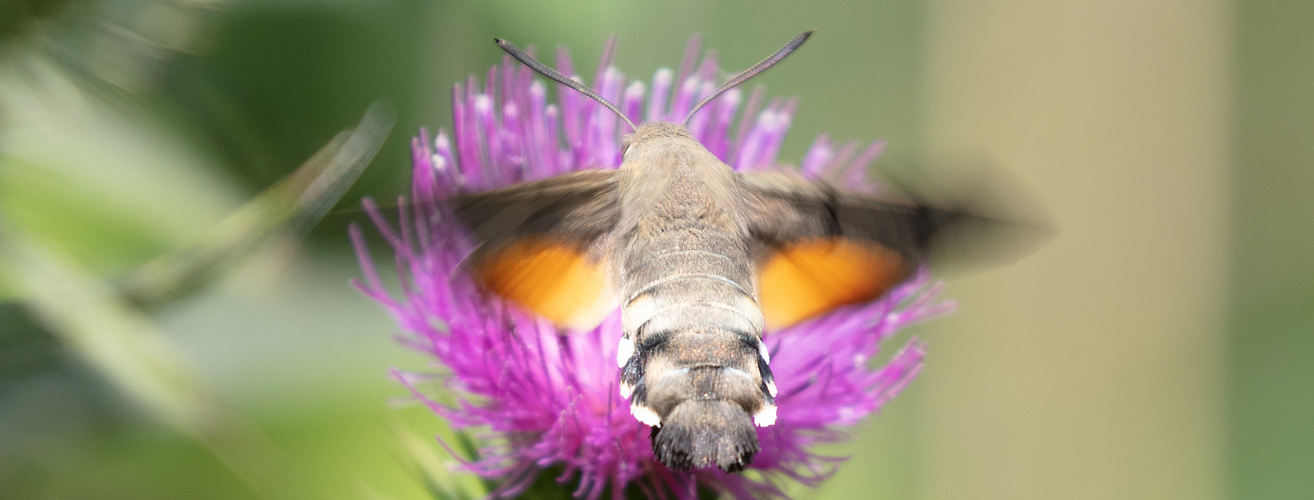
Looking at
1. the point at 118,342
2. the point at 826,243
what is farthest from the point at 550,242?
the point at 118,342

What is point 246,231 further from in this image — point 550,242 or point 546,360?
point 546,360

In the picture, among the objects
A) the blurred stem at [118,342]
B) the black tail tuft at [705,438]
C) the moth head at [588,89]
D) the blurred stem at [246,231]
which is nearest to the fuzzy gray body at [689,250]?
the black tail tuft at [705,438]

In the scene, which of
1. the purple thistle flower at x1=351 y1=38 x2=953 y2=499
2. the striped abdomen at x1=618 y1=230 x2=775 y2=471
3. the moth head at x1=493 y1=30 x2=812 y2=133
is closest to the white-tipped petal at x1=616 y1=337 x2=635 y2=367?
the striped abdomen at x1=618 y1=230 x2=775 y2=471

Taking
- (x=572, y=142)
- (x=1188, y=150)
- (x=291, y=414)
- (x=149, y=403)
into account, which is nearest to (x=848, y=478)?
(x=572, y=142)

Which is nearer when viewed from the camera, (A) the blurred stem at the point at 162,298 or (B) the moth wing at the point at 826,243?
(A) the blurred stem at the point at 162,298

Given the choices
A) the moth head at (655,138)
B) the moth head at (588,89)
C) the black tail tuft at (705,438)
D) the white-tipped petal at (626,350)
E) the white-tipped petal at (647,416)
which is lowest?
the black tail tuft at (705,438)

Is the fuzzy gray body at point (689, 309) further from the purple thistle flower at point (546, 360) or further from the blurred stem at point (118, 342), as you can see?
the blurred stem at point (118, 342)
